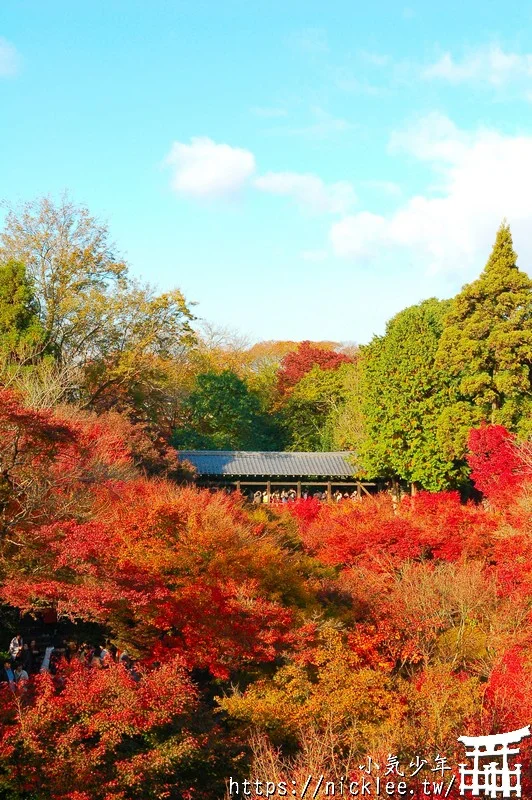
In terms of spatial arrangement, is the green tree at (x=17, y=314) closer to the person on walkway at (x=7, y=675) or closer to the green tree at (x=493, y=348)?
the green tree at (x=493, y=348)

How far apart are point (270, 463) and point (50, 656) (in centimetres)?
2064

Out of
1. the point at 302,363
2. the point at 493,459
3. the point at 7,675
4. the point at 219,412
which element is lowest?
the point at 7,675

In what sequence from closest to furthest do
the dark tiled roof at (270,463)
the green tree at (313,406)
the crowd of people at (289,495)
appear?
the dark tiled roof at (270,463)
the crowd of people at (289,495)
the green tree at (313,406)

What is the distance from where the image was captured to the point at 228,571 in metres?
14.2

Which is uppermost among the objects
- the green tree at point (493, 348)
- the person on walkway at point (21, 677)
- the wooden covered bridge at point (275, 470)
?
the green tree at point (493, 348)

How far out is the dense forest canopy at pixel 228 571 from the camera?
9812 mm

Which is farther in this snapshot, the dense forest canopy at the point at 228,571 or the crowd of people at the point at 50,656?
the crowd of people at the point at 50,656

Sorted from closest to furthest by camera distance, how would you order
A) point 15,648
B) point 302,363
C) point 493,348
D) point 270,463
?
1. point 15,648
2. point 493,348
3. point 270,463
4. point 302,363

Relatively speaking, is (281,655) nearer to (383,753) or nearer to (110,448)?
(383,753)

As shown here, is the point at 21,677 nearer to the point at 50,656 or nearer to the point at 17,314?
the point at 50,656

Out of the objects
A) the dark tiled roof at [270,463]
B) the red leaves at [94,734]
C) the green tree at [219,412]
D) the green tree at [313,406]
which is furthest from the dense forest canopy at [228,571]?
the green tree at [313,406]

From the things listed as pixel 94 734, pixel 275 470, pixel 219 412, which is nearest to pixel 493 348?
pixel 275 470

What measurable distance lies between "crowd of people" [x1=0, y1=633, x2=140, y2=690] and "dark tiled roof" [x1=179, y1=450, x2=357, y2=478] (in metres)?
18.2

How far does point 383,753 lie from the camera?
8672 millimetres
